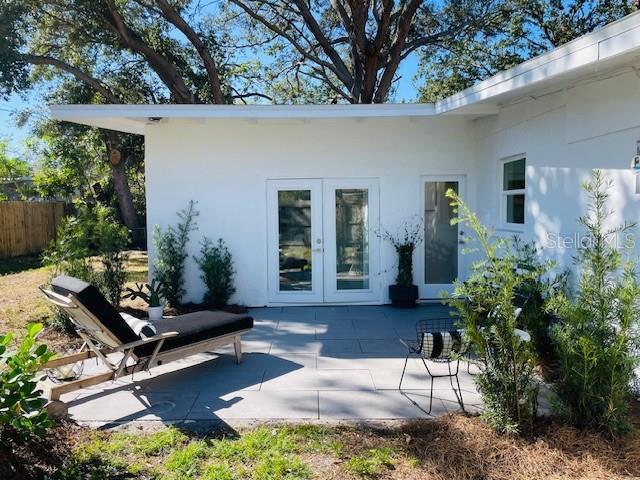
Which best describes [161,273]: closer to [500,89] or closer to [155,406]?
[155,406]

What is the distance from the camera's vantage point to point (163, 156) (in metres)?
7.98

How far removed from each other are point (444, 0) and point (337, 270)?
10329 millimetres

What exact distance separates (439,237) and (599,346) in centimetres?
520

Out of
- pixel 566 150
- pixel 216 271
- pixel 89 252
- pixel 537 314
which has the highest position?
pixel 566 150

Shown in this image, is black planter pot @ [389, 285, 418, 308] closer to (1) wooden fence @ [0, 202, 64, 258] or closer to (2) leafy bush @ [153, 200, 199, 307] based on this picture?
(2) leafy bush @ [153, 200, 199, 307]

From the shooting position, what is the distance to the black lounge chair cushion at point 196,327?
449 cm

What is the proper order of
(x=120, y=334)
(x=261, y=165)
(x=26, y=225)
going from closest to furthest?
(x=120, y=334) → (x=261, y=165) → (x=26, y=225)

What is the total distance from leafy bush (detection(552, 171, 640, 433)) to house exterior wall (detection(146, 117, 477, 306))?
4.91m

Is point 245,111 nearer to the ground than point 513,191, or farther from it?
farther from it

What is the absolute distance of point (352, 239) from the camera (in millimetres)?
8219

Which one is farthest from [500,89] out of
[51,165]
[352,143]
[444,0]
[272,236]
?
[51,165]

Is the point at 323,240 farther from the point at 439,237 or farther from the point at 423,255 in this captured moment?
the point at 439,237

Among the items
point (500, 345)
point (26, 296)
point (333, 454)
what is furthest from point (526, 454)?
point (26, 296)

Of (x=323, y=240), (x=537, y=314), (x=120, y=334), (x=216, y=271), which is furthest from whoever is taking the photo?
(x=323, y=240)
